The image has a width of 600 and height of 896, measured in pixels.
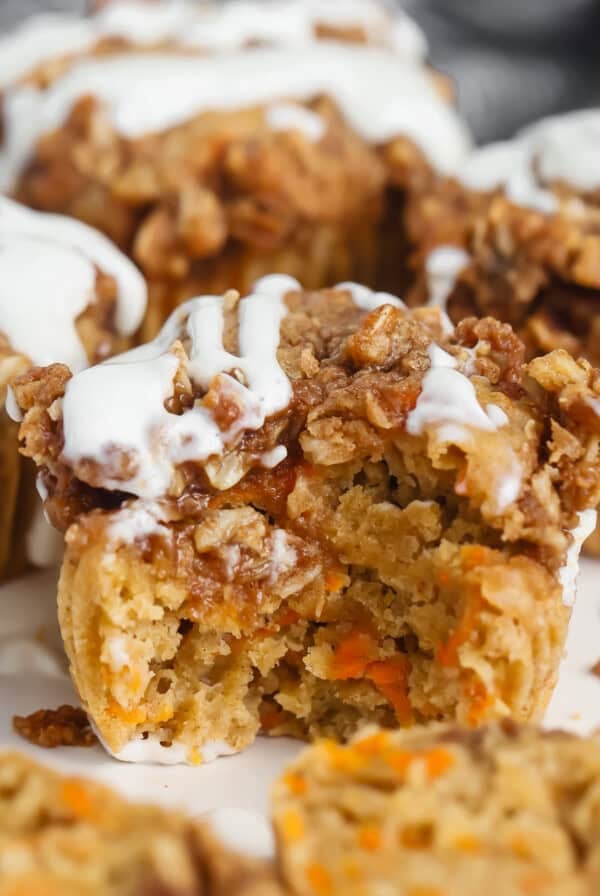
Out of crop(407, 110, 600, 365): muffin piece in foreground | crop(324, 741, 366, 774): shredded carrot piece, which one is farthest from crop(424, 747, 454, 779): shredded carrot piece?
crop(407, 110, 600, 365): muffin piece in foreground

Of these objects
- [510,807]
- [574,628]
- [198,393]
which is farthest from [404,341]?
[510,807]

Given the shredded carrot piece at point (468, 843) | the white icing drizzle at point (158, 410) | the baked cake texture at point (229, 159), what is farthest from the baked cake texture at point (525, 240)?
the shredded carrot piece at point (468, 843)

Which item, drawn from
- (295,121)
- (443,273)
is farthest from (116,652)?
(295,121)

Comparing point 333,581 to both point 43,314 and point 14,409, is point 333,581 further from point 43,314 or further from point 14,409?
point 43,314

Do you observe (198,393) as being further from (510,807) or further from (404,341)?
(510,807)

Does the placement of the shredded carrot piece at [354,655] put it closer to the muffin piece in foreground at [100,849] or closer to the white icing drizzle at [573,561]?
the white icing drizzle at [573,561]

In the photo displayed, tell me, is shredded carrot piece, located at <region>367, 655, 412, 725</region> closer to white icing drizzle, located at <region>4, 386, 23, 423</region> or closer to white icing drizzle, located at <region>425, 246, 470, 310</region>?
white icing drizzle, located at <region>4, 386, 23, 423</region>
